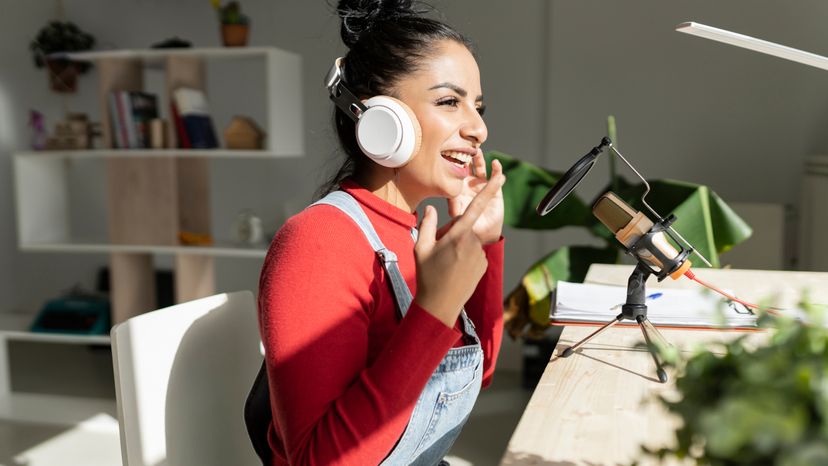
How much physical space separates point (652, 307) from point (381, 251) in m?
0.53

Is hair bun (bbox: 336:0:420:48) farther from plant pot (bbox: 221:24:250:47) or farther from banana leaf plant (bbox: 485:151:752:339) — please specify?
plant pot (bbox: 221:24:250:47)

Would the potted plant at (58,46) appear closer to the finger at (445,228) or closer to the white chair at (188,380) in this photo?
the white chair at (188,380)

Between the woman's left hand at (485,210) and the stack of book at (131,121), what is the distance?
105 inches

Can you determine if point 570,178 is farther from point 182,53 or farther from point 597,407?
point 182,53

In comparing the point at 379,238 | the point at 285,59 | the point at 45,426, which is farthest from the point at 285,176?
the point at 379,238

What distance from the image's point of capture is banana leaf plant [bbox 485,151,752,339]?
2420 mm

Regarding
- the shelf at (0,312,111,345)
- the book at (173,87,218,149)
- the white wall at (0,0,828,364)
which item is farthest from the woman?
the shelf at (0,312,111,345)

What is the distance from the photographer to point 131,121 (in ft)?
11.9

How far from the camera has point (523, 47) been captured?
4.30 m

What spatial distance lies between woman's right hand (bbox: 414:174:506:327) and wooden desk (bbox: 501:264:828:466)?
0.16m

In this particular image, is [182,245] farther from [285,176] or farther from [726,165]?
[726,165]

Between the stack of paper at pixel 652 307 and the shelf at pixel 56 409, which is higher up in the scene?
the stack of paper at pixel 652 307

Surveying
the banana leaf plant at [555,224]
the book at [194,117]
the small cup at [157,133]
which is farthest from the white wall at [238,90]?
the banana leaf plant at [555,224]

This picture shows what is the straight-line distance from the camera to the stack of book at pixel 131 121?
361 centimetres
